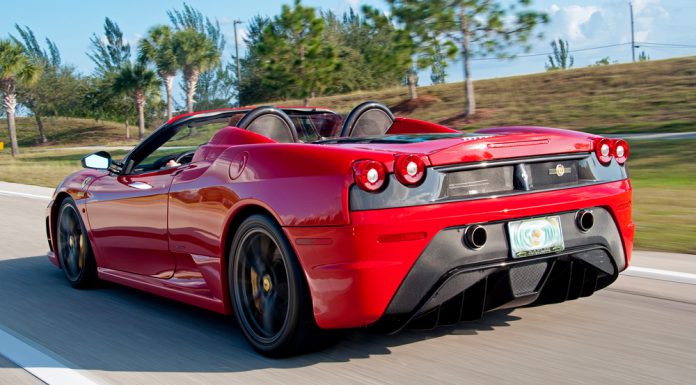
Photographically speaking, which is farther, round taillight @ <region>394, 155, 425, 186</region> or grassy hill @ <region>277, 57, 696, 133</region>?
grassy hill @ <region>277, 57, 696, 133</region>

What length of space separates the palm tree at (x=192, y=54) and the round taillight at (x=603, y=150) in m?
56.6

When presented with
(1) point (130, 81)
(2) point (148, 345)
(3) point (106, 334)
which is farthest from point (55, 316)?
(1) point (130, 81)

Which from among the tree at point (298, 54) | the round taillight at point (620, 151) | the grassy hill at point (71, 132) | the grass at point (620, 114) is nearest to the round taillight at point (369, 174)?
the round taillight at point (620, 151)

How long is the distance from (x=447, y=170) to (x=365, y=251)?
55 cm

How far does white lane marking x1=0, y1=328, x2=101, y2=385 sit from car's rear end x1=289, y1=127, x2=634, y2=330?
1186 mm

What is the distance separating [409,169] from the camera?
3658mm

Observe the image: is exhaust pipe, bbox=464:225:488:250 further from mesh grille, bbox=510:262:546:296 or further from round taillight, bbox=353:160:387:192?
round taillight, bbox=353:160:387:192

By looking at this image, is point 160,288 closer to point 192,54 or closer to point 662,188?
point 662,188

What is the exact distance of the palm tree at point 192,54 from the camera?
200 ft

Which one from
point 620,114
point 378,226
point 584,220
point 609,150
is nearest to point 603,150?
point 609,150

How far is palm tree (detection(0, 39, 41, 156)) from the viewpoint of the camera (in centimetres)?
4831

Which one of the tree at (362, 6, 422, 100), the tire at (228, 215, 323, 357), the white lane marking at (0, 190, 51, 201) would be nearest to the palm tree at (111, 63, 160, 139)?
the tree at (362, 6, 422, 100)

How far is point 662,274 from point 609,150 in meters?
1.62

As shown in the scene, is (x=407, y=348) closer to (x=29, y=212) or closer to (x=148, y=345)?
(x=148, y=345)
